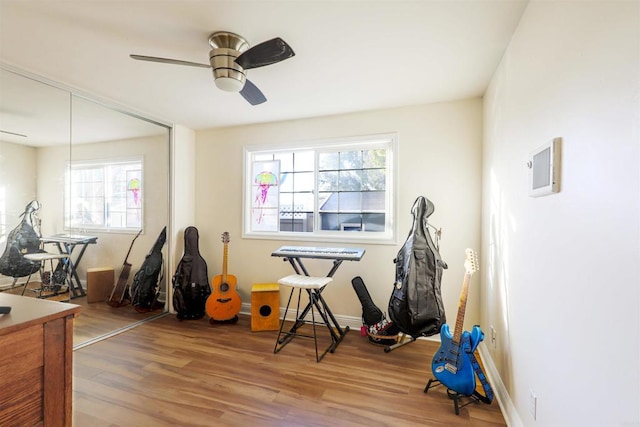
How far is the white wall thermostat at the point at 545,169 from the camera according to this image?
3.64 ft

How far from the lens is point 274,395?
1876 millimetres

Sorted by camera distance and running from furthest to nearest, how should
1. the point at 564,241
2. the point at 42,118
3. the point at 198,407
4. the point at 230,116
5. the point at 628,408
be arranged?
the point at 230,116 < the point at 42,118 < the point at 198,407 < the point at 564,241 < the point at 628,408

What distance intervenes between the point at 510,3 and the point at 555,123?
0.78 meters

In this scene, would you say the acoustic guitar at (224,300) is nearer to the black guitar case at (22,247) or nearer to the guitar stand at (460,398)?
the black guitar case at (22,247)

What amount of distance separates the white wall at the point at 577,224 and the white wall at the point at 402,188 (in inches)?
35.6

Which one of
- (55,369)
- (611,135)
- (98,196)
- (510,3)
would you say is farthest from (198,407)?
(510,3)

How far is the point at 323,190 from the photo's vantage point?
318 cm

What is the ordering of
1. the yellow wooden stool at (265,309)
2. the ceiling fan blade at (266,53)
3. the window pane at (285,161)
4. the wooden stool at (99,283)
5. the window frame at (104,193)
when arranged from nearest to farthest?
the ceiling fan blade at (266,53)
the window frame at (104,193)
the wooden stool at (99,283)
the yellow wooden stool at (265,309)
the window pane at (285,161)

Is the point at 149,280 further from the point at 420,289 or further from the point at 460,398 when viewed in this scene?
the point at 460,398

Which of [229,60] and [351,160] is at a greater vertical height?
[229,60]

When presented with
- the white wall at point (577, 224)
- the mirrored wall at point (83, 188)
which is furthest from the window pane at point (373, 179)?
the mirrored wall at point (83, 188)

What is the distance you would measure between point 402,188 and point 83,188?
3.06 meters

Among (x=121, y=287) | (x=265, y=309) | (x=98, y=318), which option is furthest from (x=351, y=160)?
(x=98, y=318)

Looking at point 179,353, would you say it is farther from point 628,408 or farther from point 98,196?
point 628,408
